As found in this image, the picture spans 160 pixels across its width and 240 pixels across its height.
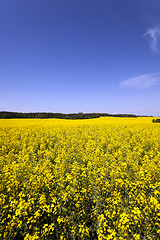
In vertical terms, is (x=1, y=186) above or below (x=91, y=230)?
above

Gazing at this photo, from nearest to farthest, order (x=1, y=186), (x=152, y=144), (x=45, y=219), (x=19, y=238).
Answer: (x=19, y=238), (x=45, y=219), (x=1, y=186), (x=152, y=144)

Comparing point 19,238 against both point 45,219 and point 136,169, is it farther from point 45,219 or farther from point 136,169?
point 136,169

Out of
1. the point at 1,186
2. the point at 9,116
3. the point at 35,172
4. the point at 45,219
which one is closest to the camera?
the point at 45,219

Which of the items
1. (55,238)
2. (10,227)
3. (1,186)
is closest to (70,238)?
(55,238)

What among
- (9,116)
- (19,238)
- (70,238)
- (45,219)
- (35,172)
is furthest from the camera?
(9,116)

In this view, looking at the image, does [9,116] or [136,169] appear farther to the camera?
[9,116]

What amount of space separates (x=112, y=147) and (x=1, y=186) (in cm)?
764

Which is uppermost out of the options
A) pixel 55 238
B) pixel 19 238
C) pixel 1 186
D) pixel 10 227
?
pixel 1 186

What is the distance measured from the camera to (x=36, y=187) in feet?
13.7

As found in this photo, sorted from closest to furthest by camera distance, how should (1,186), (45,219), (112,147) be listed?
1. (45,219)
2. (1,186)
3. (112,147)

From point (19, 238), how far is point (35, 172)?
2126 millimetres

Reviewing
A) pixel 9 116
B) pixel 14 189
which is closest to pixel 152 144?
pixel 14 189

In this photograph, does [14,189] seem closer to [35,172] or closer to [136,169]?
[35,172]

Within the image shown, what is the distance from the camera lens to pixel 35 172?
5.23 m
